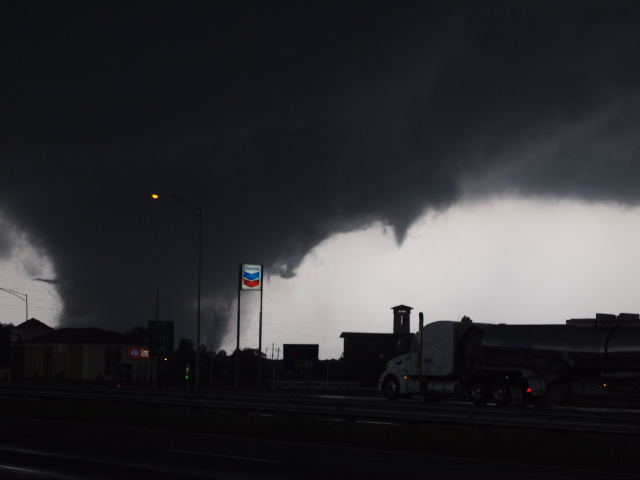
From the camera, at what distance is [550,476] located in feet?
52.9

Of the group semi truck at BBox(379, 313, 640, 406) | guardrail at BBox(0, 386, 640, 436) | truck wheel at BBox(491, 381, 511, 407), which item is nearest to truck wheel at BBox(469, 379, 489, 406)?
semi truck at BBox(379, 313, 640, 406)

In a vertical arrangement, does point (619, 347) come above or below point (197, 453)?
above

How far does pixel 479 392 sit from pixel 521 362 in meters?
2.74

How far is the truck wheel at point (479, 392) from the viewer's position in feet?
124

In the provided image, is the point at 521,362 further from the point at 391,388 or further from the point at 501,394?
the point at 391,388

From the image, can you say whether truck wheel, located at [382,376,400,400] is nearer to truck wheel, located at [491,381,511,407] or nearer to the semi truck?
the semi truck

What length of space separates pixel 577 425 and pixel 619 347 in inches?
522

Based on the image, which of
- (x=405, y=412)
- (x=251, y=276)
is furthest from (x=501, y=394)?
(x=251, y=276)

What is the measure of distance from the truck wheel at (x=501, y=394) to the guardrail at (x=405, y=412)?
968 cm

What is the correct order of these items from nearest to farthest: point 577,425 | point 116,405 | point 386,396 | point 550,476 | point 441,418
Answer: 1. point 550,476
2. point 577,425
3. point 441,418
4. point 116,405
5. point 386,396

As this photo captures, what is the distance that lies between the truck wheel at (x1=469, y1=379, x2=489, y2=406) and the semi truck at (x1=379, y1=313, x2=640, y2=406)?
0.04 m

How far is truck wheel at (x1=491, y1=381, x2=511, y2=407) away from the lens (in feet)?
120

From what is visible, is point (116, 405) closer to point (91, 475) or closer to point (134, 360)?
point (91, 475)

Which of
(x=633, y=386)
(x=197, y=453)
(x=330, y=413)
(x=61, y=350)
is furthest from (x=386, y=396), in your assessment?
(x=61, y=350)
